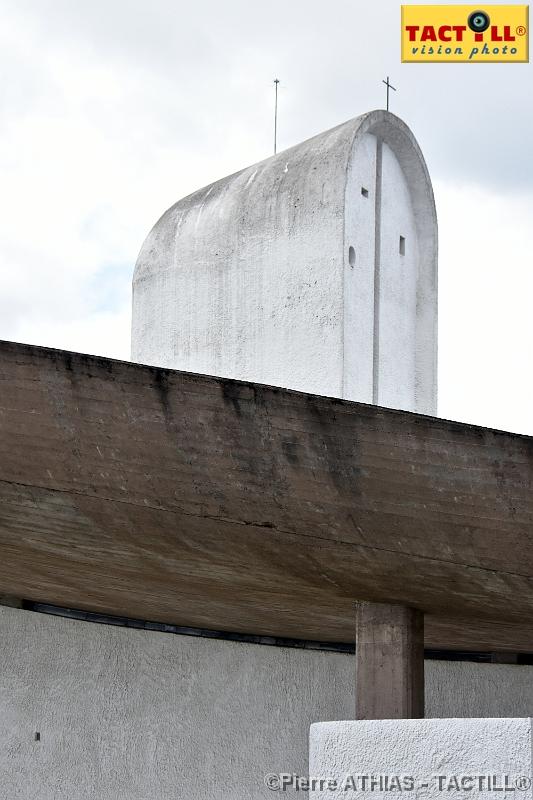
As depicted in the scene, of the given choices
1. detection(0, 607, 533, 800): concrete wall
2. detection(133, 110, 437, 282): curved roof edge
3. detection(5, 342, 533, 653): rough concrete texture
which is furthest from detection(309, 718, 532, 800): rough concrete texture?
detection(133, 110, 437, 282): curved roof edge

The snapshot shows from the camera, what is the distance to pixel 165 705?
1070 cm

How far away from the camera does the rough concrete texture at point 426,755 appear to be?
5.55 m

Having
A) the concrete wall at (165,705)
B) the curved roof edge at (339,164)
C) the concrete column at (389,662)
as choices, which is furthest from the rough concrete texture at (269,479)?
the curved roof edge at (339,164)

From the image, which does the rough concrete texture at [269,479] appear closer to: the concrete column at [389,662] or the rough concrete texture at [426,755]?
the concrete column at [389,662]

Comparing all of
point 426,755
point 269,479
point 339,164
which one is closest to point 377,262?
point 339,164

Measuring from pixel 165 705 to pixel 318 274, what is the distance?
437 cm

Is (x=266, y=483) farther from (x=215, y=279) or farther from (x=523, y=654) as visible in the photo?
(x=215, y=279)

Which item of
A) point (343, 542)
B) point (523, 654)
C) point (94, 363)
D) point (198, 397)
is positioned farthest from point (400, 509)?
point (523, 654)

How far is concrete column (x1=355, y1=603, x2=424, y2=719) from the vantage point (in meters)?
6.77

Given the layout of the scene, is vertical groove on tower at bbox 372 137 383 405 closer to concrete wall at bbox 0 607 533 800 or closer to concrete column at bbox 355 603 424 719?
concrete wall at bbox 0 607 533 800

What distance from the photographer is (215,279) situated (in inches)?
531

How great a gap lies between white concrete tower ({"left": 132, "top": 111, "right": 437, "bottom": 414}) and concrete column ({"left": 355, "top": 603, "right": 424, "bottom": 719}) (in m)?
5.06

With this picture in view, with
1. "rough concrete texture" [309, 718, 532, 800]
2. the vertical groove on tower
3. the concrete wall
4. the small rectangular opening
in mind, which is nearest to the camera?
"rough concrete texture" [309, 718, 532, 800]

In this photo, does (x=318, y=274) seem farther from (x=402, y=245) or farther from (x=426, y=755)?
(x=426, y=755)
